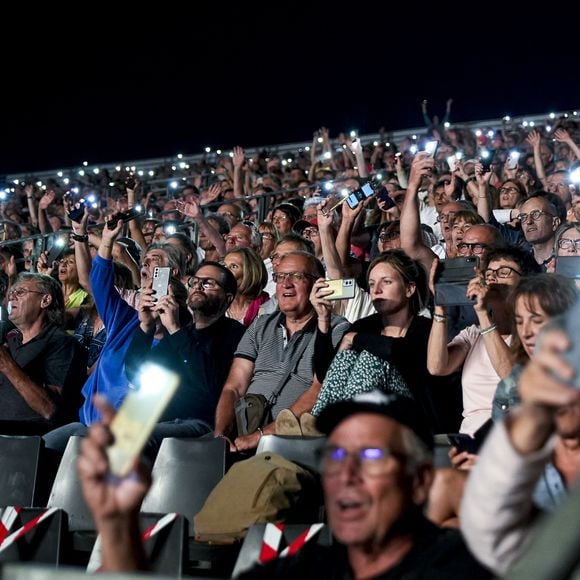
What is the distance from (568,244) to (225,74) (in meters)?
17.4

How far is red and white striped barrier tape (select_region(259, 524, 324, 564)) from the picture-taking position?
124 inches

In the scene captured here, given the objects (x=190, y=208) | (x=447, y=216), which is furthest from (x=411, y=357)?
(x=190, y=208)

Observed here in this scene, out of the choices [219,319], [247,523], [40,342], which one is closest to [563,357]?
[247,523]

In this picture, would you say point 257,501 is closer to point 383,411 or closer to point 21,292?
point 383,411

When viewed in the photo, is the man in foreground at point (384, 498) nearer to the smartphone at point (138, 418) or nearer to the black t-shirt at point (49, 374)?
the smartphone at point (138, 418)

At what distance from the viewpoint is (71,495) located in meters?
4.68

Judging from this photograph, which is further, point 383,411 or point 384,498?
point 383,411

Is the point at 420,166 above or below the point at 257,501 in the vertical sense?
above

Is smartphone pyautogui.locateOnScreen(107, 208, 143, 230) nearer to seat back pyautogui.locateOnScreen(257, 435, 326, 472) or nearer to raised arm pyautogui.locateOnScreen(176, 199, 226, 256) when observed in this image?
raised arm pyautogui.locateOnScreen(176, 199, 226, 256)

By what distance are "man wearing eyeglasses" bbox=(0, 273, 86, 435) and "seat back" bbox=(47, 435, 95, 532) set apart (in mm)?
902

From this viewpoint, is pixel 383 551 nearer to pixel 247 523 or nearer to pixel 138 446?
pixel 138 446

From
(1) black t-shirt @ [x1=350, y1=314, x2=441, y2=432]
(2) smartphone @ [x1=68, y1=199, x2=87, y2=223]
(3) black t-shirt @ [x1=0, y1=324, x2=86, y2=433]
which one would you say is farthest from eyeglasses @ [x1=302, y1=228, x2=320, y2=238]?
(1) black t-shirt @ [x1=350, y1=314, x2=441, y2=432]

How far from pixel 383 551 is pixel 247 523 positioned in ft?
5.07

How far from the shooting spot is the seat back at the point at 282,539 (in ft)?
10.4
